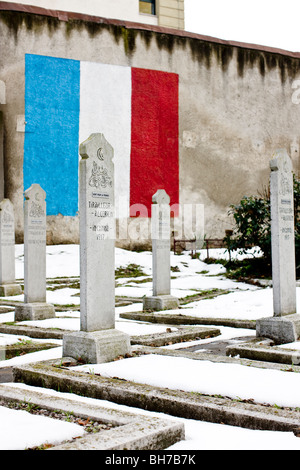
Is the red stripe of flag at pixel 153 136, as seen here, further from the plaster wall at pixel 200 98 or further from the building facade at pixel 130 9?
the building facade at pixel 130 9

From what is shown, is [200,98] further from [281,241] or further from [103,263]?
[103,263]

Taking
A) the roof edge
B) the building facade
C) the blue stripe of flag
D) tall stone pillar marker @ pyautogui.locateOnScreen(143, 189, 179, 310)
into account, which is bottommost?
tall stone pillar marker @ pyautogui.locateOnScreen(143, 189, 179, 310)

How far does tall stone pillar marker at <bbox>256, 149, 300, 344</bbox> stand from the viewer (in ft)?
20.9

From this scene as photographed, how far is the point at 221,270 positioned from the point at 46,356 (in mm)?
9526

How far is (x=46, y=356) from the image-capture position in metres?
5.75

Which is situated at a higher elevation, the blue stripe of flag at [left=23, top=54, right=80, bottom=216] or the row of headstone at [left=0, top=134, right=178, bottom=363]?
the blue stripe of flag at [left=23, top=54, right=80, bottom=216]

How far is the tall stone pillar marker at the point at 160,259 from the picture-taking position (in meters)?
9.28

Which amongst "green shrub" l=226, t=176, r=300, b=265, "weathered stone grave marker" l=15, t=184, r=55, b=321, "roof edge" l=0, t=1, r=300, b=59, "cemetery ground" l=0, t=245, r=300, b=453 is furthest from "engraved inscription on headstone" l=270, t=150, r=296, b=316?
"roof edge" l=0, t=1, r=300, b=59

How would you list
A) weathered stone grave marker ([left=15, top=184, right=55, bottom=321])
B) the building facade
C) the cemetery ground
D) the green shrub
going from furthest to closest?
the building facade < the green shrub < weathered stone grave marker ([left=15, top=184, right=55, bottom=321]) < the cemetery ground

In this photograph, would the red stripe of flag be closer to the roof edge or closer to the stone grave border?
the roof edge

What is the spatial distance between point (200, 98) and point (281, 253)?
15753 mm

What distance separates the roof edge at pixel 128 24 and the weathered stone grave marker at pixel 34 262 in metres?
12.2

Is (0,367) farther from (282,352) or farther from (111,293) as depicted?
(282,352)

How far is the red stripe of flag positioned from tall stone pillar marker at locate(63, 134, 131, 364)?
14.3 meters
